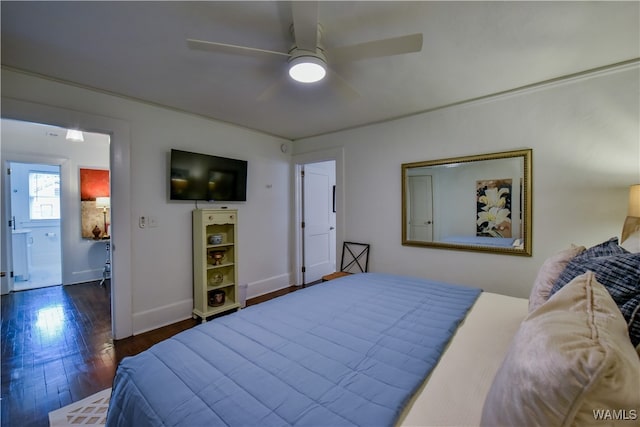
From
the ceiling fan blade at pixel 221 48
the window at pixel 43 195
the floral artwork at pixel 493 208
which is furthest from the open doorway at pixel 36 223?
the floral artwork at pixel 493 208

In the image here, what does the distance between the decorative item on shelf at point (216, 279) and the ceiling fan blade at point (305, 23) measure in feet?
8.87

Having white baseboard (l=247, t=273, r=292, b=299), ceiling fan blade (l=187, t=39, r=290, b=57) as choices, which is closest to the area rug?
white baseboard (l=247, t=273, r=292, b=299)

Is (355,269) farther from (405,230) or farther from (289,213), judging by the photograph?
(289,213)

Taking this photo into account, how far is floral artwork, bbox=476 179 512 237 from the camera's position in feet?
8.56

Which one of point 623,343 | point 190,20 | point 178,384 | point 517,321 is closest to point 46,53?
point 190,20

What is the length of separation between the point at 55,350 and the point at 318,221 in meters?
3.44

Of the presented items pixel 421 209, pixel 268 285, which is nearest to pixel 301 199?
pixel 268 285

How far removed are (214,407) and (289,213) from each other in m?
3.55

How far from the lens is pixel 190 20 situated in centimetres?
159

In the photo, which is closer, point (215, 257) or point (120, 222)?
point (120, 222)

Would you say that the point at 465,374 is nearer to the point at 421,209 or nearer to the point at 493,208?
the point at 493,208

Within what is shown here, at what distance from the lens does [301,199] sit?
436 cm

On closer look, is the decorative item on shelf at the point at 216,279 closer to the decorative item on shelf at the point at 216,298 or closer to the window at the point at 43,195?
the decorative item on shelf at the point at 216,298

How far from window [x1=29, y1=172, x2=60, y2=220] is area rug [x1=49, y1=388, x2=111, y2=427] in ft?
16.9
